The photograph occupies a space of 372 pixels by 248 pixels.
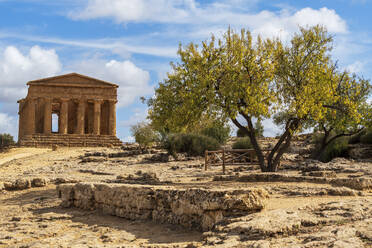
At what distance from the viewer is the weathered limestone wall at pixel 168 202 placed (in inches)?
231

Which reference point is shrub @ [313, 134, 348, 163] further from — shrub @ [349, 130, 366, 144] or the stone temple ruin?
the stone temple ruin

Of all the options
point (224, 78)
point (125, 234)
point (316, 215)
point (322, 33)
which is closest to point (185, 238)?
point (125, 234)

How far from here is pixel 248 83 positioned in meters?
14.3

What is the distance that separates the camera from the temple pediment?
44719mm

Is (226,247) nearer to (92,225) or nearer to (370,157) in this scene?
(92,225)

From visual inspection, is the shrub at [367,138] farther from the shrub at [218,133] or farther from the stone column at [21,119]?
the stone column at [21,119]

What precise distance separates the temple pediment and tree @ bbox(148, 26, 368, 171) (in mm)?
30886

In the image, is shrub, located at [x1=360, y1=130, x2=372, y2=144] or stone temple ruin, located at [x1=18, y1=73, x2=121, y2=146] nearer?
shrub, located at [x1=360, y1=130, x2=372, y2=144]

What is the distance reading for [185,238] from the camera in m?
5.84

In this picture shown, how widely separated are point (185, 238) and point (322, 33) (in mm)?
12523

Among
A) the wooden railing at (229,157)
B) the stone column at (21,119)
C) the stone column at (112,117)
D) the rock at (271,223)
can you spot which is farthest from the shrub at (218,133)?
the rock at (271,223)

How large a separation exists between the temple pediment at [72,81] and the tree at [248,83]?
30.9 metres

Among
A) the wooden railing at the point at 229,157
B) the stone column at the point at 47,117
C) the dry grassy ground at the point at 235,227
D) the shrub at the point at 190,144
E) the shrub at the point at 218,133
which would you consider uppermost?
the stone column at the point at 47,117

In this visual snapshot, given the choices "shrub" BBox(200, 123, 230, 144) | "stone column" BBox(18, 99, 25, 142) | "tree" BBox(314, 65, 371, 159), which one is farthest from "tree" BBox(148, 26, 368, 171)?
"stone column" BBox(18, 99, 25, 142)
